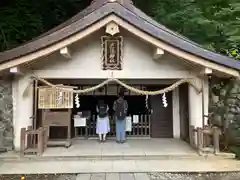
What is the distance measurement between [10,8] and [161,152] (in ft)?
35.7

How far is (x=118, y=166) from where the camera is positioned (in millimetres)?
7887

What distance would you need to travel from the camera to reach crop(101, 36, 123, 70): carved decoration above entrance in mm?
9562

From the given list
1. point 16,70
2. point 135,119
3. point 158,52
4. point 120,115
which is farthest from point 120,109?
point 16,70

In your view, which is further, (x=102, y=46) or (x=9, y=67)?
(x=102, y=46)

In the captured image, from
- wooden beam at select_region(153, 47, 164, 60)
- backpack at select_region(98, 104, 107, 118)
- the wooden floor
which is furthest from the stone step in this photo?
wooden beam at select_region(153, 47, 164, 60)

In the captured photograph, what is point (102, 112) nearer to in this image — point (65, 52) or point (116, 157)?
point (116, 157)

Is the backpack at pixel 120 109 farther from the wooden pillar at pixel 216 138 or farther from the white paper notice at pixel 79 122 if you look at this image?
the wooden pillar at pixel 216 138

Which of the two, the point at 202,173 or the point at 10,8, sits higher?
the point at 10,8

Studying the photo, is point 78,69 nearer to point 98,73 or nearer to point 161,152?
point 98,73

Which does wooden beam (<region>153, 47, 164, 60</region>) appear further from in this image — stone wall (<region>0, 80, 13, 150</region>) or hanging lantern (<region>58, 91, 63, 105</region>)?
stone wall (<region>0, 80, 13, 150</region>)

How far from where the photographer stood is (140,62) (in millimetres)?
9867

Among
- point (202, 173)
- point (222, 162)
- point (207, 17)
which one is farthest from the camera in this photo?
point (207, 17)

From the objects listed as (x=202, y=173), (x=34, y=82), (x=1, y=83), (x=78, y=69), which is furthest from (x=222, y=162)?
(x=1, y=83)

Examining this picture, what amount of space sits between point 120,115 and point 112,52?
222 centimetres
